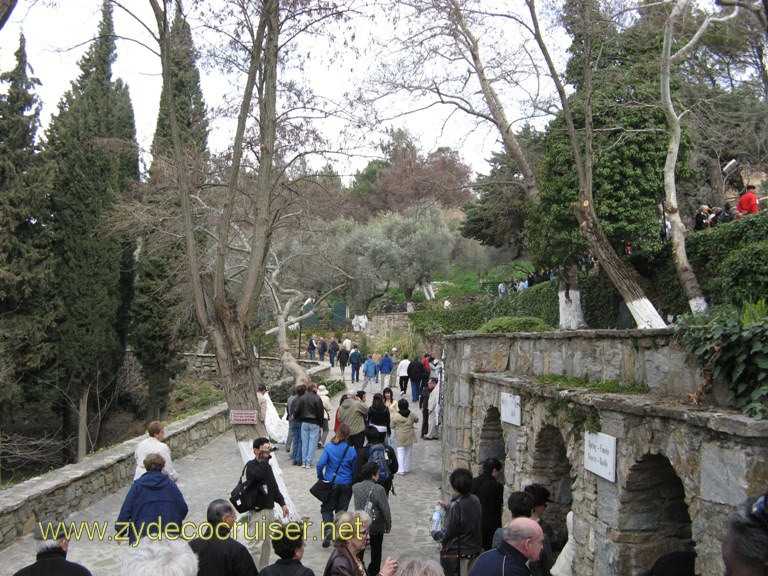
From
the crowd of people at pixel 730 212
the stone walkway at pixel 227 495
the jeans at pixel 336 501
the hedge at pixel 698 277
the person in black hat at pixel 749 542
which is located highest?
the crowd of people at pixel 730 212

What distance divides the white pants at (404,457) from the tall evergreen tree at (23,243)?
10573mm

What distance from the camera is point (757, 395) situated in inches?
168

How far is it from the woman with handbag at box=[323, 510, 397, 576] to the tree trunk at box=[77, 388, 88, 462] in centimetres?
1813

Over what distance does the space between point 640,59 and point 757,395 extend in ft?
43.2

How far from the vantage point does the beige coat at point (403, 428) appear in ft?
41.5

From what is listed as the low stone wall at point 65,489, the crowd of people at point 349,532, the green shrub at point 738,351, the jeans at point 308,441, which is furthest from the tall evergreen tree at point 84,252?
the green shrub at point 738,351

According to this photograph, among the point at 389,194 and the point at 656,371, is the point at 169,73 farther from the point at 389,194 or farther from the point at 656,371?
the point at 389,194

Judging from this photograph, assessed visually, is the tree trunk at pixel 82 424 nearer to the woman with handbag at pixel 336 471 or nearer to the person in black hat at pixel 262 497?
the woman with handbag at pixel 336 471

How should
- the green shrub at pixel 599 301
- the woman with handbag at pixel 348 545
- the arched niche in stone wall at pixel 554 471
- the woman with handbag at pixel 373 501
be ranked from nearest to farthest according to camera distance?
Answer: the woman with handbag at pixel 348 545 → the woman with handbag at pixel 373 501 → the arched niche in stone wall at pixel 554 471 → the green shrub at pixel 599 301

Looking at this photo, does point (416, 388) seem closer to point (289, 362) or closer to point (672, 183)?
point (289, 362)

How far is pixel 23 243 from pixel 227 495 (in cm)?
1166

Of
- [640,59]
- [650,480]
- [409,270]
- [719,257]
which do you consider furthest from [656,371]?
[409,270]

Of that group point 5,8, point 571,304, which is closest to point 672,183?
point 571,304

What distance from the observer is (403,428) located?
12.7m
